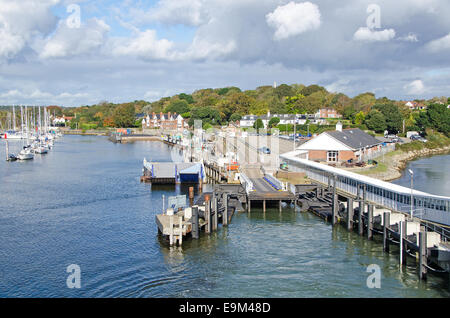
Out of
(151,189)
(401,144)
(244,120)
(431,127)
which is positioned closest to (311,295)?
(151,189)

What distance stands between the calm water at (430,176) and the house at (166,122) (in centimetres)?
10465

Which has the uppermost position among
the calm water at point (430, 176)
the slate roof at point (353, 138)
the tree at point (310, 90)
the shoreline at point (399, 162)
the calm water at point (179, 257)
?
the tree at point (310, 90)

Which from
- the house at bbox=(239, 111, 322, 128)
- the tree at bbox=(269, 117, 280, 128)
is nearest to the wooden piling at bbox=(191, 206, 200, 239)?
the house at bbox=(239, 111, 322, 128)

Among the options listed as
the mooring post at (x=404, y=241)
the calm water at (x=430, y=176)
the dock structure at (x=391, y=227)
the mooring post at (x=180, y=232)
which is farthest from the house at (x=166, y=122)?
the mooring post at (x=404, y=241)

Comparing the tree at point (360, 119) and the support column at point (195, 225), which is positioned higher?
the tree at point (360, 119)

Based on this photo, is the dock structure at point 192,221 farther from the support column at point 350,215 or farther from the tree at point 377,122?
the tree at point 377,122

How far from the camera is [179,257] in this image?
27172 mm

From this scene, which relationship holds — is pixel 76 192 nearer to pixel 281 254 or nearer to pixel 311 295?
pixel 281 254

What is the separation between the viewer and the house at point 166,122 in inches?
6899

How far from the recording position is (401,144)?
94.2 m

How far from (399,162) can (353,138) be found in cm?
1339

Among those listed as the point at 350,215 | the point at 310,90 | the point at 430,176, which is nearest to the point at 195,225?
the point at 350,215

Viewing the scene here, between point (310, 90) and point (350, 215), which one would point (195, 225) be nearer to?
point (350, 215)
